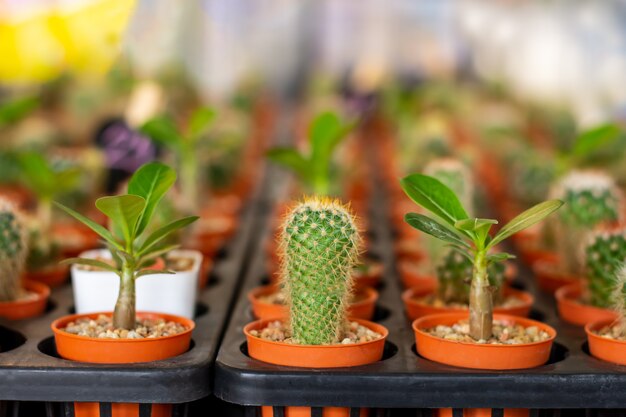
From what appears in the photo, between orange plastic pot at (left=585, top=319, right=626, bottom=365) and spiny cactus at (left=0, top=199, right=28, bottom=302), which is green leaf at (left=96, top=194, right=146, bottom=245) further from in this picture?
orange plastic pot at (left=585, top=319, right=626, bottom=365)

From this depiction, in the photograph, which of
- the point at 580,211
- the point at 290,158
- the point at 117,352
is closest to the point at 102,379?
the point at 117,352

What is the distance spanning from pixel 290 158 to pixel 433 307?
0.64 meters

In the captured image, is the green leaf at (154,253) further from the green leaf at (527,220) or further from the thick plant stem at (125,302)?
the green leaf at (527,220)

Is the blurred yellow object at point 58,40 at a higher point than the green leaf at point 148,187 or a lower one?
higher

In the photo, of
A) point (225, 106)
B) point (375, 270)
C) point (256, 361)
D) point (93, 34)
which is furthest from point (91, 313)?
point (225, 106)

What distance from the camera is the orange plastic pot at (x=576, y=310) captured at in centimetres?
245

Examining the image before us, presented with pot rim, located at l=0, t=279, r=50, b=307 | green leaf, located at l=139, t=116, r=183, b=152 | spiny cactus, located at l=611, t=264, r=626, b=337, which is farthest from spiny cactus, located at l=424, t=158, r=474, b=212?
pot rim, located at l=0, t=279, r=50, b=307

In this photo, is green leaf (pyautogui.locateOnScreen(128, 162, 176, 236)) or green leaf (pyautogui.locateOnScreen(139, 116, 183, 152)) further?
green leaf (pyautogui.locateOnScreen(139, 116, 183, 152))

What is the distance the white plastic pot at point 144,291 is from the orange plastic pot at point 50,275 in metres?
0.41

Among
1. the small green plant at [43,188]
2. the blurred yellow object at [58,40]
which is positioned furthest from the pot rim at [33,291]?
the blurred yellow object at [58,40]

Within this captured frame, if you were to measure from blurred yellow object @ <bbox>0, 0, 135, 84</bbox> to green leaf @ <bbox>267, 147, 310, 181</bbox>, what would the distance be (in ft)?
8.54

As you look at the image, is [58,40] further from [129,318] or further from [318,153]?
[129,318]

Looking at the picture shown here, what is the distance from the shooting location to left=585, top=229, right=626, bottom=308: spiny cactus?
8.09 feet

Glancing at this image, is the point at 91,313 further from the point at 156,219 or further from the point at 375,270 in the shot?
the point at 375,270
